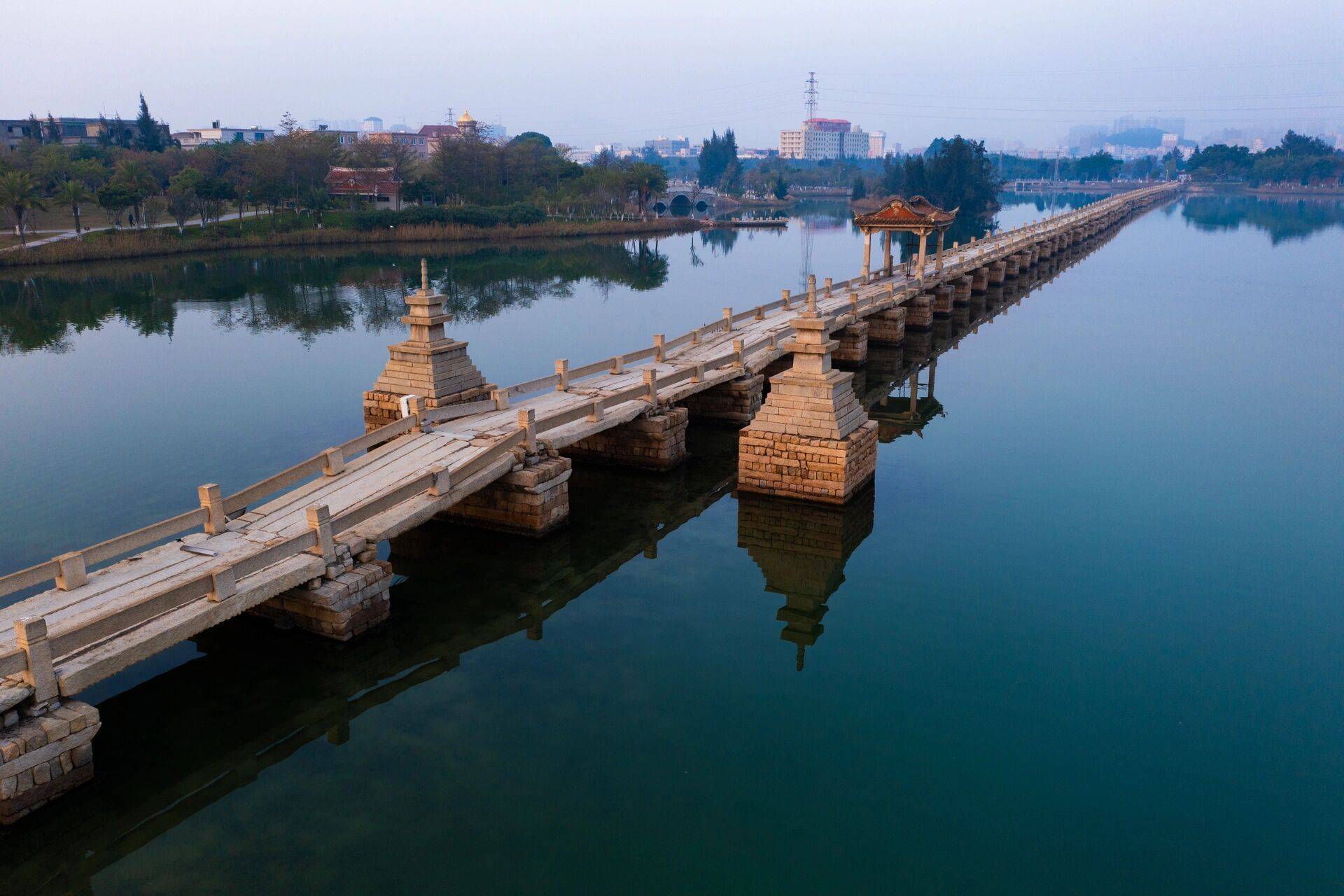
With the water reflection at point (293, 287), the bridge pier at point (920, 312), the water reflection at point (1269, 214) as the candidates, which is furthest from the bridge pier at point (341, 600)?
the water reflection at point (1269, 214)

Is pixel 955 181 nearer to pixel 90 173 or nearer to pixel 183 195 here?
pixel 183 195

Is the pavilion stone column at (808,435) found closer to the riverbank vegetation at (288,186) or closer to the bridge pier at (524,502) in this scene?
the bridge pier at (524,502)

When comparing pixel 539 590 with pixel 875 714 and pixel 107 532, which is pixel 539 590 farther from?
pixel 107 532

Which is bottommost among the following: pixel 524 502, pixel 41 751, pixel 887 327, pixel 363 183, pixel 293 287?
pixel 41 751

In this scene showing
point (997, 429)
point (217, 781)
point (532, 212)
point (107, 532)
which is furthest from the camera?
point (532, 212)

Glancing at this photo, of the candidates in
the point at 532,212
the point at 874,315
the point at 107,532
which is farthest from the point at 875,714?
the point at 532,212

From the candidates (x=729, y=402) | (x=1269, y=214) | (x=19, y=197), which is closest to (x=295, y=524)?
(x=729, y=402)
